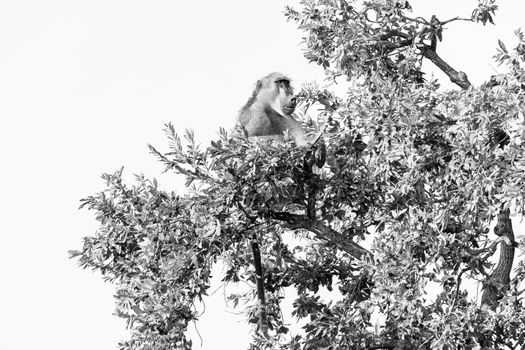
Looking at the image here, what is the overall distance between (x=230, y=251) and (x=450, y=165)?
2247 mm

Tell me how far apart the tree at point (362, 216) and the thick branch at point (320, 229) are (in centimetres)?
1

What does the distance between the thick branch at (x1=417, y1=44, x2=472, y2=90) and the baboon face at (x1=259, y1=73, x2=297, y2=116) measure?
9.39ft

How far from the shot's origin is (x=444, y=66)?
10688 millimetres

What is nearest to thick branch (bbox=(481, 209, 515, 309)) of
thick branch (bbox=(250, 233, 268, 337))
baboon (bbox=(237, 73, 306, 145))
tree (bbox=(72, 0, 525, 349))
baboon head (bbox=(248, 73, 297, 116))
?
tree (bbox=(72, 0, 525, 349))

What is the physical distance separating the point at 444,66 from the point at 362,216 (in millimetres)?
2339

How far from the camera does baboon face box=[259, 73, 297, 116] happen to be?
43.3ft

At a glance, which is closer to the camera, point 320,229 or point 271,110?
point 320,229

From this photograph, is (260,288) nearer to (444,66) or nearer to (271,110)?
(444,66)

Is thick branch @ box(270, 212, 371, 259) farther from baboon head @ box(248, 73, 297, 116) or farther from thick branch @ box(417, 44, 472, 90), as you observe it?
baboon head @ box(248, 73, 297, 116)

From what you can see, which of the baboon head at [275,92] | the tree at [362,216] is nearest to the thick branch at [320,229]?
the tree at [362,216]

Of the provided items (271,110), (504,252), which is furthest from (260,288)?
(271,110)

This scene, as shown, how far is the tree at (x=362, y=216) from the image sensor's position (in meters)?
8.28

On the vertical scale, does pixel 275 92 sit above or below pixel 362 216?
above

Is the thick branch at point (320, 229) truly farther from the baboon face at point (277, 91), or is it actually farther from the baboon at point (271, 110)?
the baboon face at point (277, 91)
